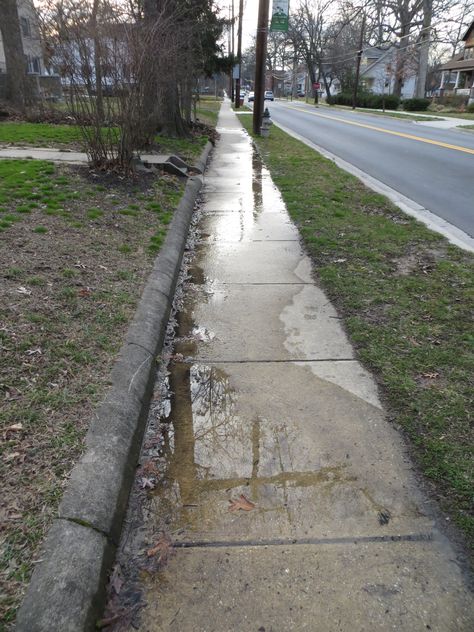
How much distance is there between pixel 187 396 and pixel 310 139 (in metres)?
18.0

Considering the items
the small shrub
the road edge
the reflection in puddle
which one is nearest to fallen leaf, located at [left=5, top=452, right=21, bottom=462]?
the reflection in puddle

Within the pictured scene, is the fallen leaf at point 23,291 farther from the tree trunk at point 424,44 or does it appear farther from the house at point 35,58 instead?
the tree trunk at point 424,44

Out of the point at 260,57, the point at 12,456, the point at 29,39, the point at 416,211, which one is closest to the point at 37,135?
the point at 29,39

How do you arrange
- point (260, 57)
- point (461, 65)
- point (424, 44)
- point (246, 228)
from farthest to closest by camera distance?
point (461, 65) → point (424, 44) → point (260, 57) → point (246, 228)

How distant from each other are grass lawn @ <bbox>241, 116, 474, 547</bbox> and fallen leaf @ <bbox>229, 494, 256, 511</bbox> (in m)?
0.97

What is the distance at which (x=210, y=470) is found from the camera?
285 cm

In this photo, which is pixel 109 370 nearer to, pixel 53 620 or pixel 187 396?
pixel 187 396

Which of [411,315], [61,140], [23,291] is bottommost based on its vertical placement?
[411,315]

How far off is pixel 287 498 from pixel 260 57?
19.1 metres

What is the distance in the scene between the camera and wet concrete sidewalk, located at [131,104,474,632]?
2076 mm

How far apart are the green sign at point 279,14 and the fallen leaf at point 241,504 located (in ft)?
66.4

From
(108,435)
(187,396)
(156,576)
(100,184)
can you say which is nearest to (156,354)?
(187,396)

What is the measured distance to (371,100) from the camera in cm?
5116

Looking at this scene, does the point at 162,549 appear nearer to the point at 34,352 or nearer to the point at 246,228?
the point at 34,352
